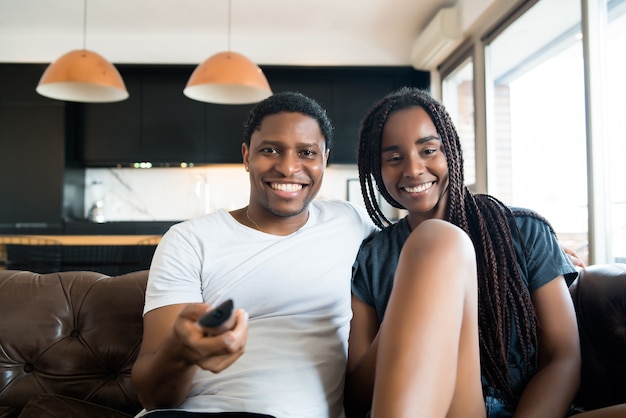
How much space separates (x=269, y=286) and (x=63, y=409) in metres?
0.56

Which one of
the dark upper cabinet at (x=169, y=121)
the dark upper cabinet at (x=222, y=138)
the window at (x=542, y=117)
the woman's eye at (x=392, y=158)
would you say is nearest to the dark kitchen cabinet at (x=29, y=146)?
the dark upper cabinet at (x=169, y=121)

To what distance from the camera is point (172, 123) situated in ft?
16.8

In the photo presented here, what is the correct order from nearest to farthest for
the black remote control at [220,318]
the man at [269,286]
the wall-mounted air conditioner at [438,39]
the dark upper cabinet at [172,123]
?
1. the black remote control at [220,318]
2. the man at [269,286]
3. the wall-mounted air conditioner at [438,39]
4. the dark upper cabinet at [172,123]

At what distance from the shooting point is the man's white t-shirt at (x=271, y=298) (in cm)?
106

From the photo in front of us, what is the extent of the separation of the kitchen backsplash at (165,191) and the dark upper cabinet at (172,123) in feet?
0.80

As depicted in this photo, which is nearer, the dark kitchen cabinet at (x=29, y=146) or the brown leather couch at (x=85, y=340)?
the brown leather couch at (x=85, y=340)

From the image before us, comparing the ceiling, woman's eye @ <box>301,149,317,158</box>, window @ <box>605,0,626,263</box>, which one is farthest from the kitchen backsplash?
woman's eye @ <box>301,149,317,158</box>

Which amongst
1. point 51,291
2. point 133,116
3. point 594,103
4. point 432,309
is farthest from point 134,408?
point 133,116

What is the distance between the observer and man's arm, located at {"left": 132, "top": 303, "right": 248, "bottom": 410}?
796 millimetres

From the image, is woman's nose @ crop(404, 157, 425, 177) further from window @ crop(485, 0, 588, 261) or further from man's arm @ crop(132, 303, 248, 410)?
window @ crop(485, 0, 588, 261)

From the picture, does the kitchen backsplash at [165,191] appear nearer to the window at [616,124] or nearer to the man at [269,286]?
the window at [616,124]

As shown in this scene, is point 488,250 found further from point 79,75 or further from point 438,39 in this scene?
point 438,39

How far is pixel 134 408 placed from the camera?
133 centimetres

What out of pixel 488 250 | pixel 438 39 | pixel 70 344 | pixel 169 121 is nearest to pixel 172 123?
pixel 169 121
